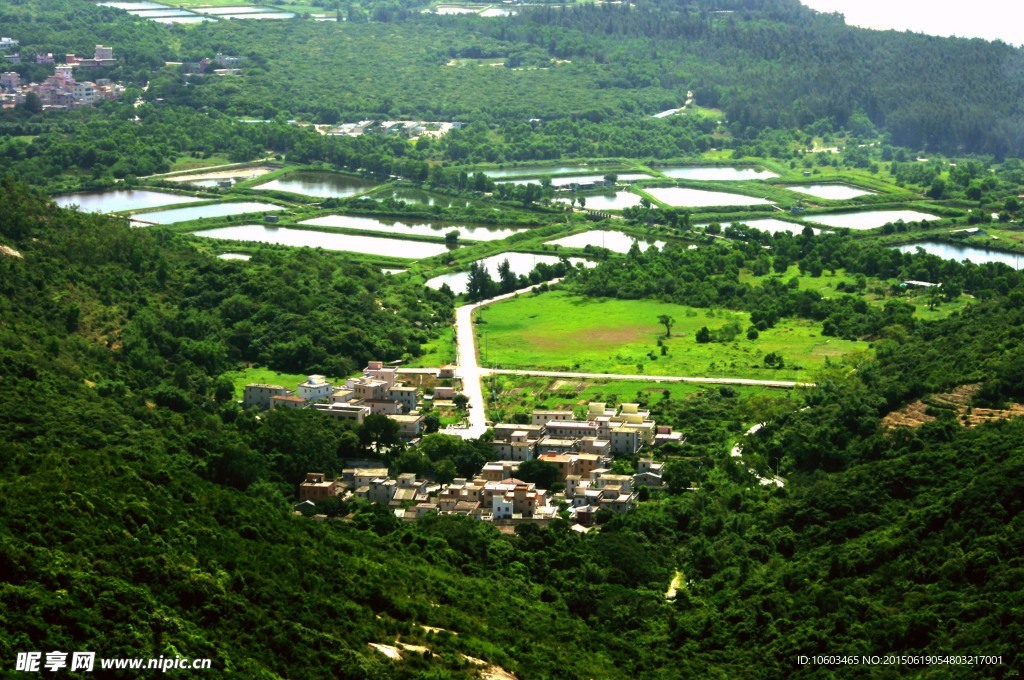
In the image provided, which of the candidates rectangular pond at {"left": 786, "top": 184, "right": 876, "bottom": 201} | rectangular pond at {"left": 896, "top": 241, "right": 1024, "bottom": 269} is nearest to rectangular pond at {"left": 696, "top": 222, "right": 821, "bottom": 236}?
rectangular pond at {"left": 896, "top": 241, "right": 1024, "bottom": 269}

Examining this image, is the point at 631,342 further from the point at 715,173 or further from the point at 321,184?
the point at 715,173

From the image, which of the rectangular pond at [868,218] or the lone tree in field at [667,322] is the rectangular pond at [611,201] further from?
the lone tree in field at [667,322]

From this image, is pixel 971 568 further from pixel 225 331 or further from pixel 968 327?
pixel 225 331

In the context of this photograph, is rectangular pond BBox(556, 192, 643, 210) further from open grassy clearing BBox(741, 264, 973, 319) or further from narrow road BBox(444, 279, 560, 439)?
narrow road BBox(444, 279, 560, 439)

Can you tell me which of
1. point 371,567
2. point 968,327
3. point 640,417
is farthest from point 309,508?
point 968,327

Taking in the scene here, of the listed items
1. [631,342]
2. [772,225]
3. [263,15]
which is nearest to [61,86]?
[263,15]

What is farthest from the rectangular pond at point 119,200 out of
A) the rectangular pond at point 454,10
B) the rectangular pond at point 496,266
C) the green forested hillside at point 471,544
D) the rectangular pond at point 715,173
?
the rectangular pond at point 454,10
